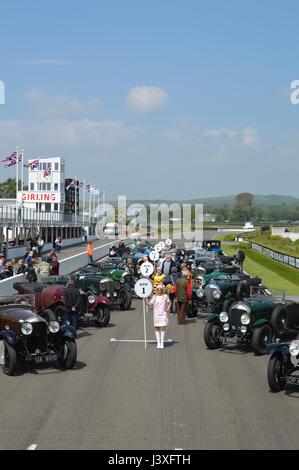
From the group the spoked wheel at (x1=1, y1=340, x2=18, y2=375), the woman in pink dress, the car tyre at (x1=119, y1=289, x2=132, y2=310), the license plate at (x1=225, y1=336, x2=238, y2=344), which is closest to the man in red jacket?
the car tyre at (x1=119, y1=289, x2=132, y2=310)

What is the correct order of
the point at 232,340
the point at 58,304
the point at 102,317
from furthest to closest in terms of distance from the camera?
the point at 102,317, the point at 58,304, the point at 232,340

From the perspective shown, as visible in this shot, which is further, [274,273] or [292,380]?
[274,273]

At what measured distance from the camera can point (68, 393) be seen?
12.2 metres

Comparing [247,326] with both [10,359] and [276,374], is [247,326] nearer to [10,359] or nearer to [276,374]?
[276,374]

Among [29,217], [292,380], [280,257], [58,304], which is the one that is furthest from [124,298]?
[29,217]

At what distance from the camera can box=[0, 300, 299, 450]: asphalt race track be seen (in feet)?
30.9

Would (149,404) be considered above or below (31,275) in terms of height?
below

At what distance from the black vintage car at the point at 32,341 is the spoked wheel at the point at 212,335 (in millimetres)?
3635

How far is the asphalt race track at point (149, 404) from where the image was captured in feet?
30.9

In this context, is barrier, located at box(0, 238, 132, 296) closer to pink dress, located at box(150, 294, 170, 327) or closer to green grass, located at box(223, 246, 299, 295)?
pink dress, located at box(150, 294, 170, 327)

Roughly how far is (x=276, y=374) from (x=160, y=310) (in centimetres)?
490

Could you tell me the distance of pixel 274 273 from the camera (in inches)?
1844

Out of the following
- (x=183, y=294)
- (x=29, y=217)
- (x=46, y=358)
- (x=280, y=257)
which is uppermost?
(x=29, y=217)

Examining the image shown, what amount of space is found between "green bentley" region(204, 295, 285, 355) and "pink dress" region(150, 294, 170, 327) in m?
1.02
